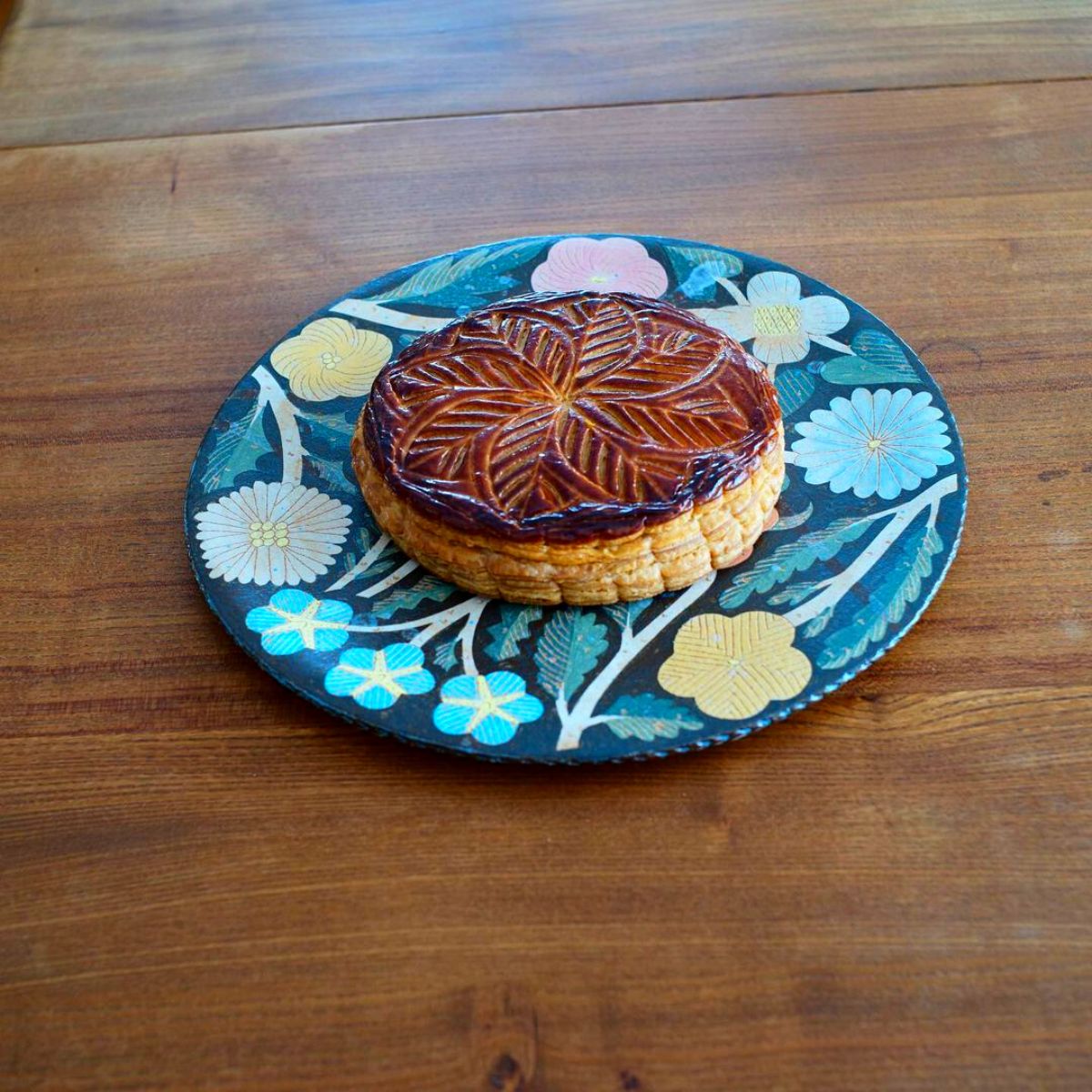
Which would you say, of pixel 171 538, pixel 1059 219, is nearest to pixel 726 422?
pixel 171 538

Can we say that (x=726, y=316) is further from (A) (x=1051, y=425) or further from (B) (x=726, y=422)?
(A) (x=1051, y=425)

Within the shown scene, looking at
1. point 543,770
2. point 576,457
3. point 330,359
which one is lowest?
point 543,770

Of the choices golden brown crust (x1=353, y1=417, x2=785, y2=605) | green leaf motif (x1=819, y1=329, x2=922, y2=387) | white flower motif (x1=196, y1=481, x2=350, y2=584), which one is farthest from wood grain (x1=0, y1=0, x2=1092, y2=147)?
golden brown crust (x1=353, y1=417, x2=785, y2=605)

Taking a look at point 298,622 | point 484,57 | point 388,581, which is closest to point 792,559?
point 388,581

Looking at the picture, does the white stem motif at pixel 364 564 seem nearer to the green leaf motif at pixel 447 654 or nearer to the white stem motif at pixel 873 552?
the green leaf motif at pixel 447 654

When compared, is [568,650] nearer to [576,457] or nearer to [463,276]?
[576,457]

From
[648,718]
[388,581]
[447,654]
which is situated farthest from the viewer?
[388,581]

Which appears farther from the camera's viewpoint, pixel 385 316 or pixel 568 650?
pixel 385 316
